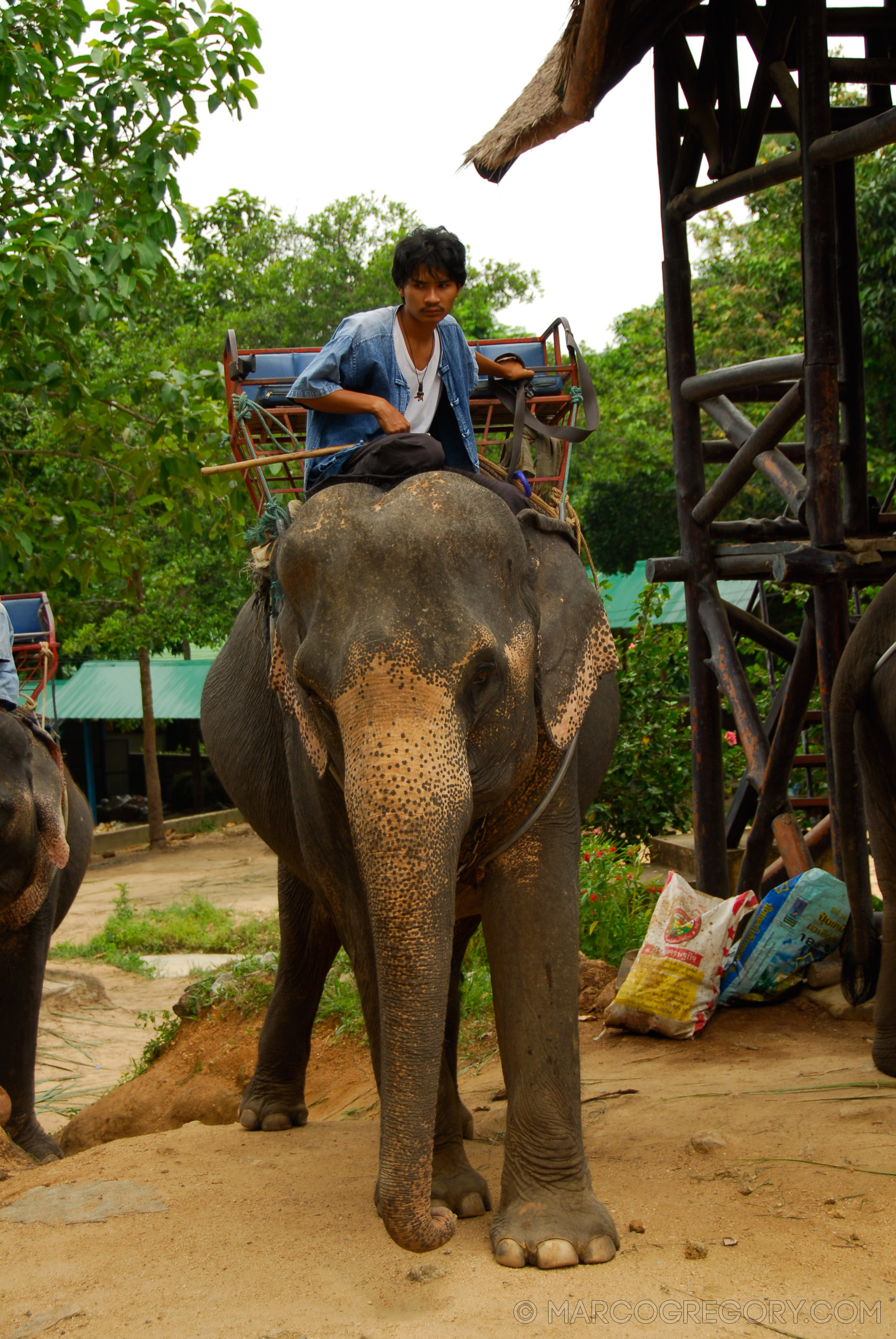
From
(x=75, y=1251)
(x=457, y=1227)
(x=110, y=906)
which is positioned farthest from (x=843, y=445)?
(x=110, y=906)

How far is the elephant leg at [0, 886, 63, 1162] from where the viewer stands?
197 inches

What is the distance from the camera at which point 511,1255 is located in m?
2.62

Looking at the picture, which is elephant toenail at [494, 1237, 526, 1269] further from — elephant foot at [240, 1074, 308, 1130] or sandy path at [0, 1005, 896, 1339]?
elephant foot at [240, 1074, 308, 1130]

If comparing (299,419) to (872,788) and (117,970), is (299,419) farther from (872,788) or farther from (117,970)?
(117,970)

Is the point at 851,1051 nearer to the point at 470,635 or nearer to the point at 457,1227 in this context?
the point at 457,1227

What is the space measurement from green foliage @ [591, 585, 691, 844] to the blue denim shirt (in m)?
4.46

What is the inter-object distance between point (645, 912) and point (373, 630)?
13.9 feet

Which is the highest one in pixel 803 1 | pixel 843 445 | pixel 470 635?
pixel 803 1

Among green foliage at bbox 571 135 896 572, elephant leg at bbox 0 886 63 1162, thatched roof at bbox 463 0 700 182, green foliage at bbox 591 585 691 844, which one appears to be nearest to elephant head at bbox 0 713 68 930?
elephant leg at bbox 0 886 63 1162

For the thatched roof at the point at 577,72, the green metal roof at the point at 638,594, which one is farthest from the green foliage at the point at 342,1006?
the green metal roof at the point at 638,594

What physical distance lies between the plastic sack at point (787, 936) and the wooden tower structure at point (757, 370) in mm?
249

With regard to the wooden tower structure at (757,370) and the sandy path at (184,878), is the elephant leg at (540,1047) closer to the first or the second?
the wooden tower structure at (757,370)

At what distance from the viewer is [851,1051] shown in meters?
4.42

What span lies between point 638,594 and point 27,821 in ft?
35.1
